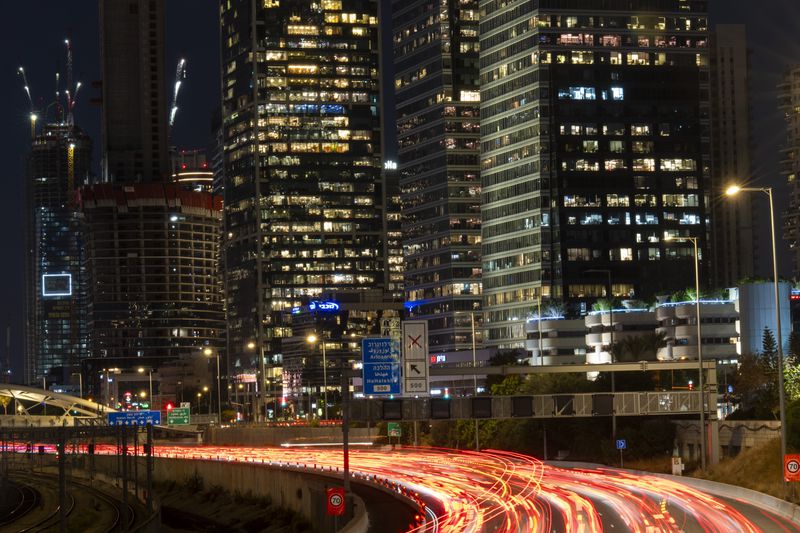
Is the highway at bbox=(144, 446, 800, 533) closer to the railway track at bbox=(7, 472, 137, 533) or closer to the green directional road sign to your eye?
the railway track at bbox=(7, 472, 137, 533)

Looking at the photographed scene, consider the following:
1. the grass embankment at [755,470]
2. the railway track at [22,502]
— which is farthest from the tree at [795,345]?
the railway track at [22,502]

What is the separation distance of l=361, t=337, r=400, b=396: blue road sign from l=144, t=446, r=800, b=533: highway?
22.4 ft

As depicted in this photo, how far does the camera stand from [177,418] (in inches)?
7023

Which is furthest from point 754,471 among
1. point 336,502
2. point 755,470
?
point 336,502

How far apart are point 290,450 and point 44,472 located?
199 feet

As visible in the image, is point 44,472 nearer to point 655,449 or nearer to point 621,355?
point 621,355

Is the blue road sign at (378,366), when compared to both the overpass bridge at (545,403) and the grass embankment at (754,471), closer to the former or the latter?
the overpass bridge at (545,403)

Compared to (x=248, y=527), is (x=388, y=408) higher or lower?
higher

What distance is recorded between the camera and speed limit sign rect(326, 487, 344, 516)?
63969mm

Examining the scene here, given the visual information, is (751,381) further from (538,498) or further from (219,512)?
(538,498)

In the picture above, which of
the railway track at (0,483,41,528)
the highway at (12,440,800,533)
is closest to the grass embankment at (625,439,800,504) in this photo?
the highway at (12,440,800,533)

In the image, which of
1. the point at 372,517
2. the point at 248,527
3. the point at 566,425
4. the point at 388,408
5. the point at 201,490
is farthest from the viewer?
the point at 201,490

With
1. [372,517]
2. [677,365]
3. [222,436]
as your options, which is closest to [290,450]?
[222,436]

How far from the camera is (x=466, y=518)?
218 feet
